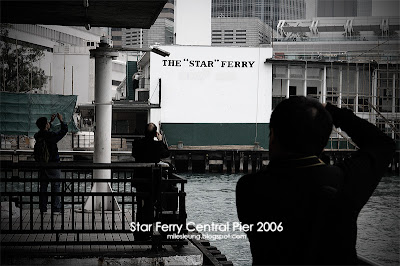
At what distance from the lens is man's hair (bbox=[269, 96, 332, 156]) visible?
270 centimetres

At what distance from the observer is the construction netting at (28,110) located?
36.0 meters

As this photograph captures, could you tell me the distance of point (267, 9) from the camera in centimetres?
12225

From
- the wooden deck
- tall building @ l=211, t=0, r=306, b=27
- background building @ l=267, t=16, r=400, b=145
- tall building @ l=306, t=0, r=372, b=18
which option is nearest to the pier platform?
the wooden deck

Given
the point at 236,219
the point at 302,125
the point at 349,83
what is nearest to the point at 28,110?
the point at 236,219

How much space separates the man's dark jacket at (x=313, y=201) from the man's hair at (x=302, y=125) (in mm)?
52

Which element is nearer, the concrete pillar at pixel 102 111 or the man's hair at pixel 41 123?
the concrete pillar at pixel 102 111

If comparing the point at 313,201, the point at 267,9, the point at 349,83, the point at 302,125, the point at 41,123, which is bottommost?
the point at 313,201

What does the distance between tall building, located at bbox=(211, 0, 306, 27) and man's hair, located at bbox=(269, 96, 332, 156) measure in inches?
3824

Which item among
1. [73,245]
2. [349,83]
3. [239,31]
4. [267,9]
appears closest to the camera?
[73,245]

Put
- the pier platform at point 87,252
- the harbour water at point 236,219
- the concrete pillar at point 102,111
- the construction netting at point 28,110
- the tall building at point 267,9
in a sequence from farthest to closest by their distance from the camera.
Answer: the tall building at point 267,9, the construction netting at point 28,110, the harbour water at point 236,219, the concrete pillar at point 102,111, the pier platform at point 87,252

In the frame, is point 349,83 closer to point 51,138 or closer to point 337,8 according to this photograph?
point 51,138

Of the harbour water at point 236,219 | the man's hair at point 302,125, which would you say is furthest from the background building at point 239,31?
the man's hair at point 302,125

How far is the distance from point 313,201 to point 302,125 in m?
0.30

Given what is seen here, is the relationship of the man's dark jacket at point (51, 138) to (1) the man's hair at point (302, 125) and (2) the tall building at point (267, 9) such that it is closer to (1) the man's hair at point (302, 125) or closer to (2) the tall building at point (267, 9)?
(1) the man's hair at point (302, 125)
